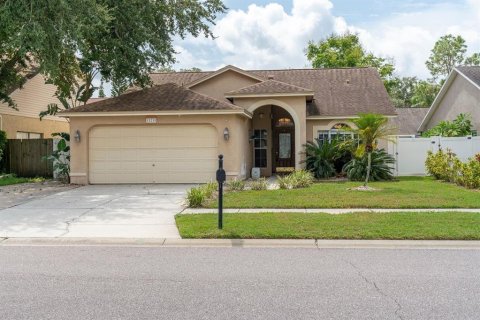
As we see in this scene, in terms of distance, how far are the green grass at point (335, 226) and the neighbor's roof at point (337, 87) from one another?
12.6m

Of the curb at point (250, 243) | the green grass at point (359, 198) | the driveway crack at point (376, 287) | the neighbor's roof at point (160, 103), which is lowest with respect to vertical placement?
the driveway crack at point (376, 287)

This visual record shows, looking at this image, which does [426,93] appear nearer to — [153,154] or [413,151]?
[413,151]

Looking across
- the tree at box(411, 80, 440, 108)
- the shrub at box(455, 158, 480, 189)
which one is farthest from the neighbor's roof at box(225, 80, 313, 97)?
the tree at box(411, 80, 440, 108)

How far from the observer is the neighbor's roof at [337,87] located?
22.6m

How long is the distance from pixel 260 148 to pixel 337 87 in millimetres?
5768

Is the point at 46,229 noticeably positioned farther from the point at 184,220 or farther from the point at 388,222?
the point at 388,222

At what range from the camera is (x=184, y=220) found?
10023 millimetres

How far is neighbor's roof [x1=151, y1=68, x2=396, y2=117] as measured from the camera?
890 inches

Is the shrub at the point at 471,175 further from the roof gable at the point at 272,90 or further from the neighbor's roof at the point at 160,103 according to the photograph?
the neighbor's roof at the point at 160,103

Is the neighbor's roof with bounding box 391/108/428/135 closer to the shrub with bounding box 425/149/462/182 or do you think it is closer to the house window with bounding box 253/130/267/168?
the shrub with bounding box 425/149/462/182

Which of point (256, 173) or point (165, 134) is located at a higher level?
point (165, 134)

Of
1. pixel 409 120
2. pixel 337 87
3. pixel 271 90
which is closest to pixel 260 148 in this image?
pixel 271 90

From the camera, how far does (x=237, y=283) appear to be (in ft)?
19.3

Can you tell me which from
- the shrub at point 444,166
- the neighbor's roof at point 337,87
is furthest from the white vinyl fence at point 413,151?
the neighbor's roof at point 337,87
